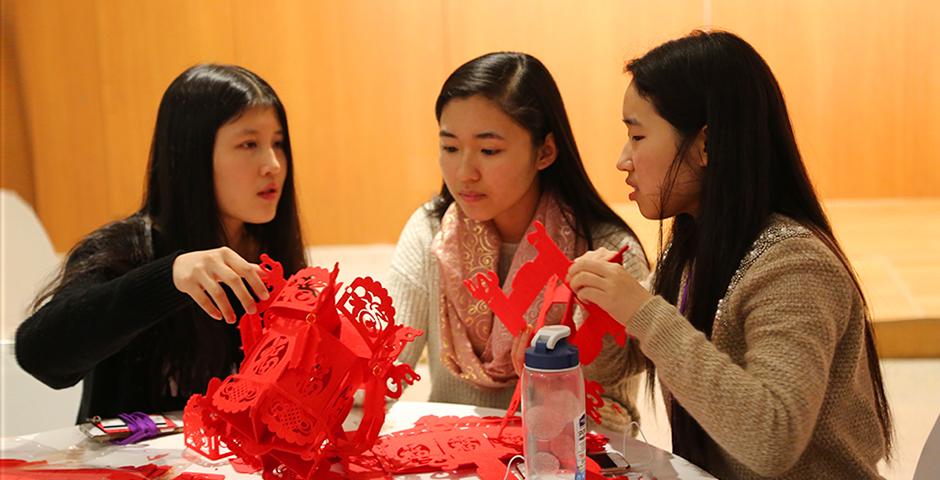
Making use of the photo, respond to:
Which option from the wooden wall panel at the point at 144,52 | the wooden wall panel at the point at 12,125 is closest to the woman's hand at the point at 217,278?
the wooden wall panel at the point at 144,52

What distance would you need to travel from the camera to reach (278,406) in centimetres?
112

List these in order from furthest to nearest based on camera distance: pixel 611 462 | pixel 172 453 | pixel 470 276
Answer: pixel 470 276 → pixel 172 453 → pixel 611 462

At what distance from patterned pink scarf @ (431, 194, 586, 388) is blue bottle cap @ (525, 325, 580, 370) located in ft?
2.31

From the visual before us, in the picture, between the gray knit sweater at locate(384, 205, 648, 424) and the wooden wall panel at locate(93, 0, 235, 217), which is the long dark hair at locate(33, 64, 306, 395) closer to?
the gray knit sweater at locate(384, 205, 648, 424)

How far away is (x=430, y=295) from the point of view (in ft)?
6.28

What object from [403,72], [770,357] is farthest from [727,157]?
[403,72]

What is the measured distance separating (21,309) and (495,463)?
3013 millimetres

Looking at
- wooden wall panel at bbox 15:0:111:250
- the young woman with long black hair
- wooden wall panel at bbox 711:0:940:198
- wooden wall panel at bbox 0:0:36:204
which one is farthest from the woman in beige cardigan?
wooden wall panel at bbox 0:0:36:204

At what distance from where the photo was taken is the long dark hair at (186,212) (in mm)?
1660

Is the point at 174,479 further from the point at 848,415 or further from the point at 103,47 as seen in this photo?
the point at 103,47

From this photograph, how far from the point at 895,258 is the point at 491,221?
7.69ft

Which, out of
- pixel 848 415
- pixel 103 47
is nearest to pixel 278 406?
pixel 848 415

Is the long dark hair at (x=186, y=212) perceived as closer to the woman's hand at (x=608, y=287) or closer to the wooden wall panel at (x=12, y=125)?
the woman's hand at (x=608, y=287)

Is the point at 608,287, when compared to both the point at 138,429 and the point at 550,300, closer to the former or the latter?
the point at 550,300
